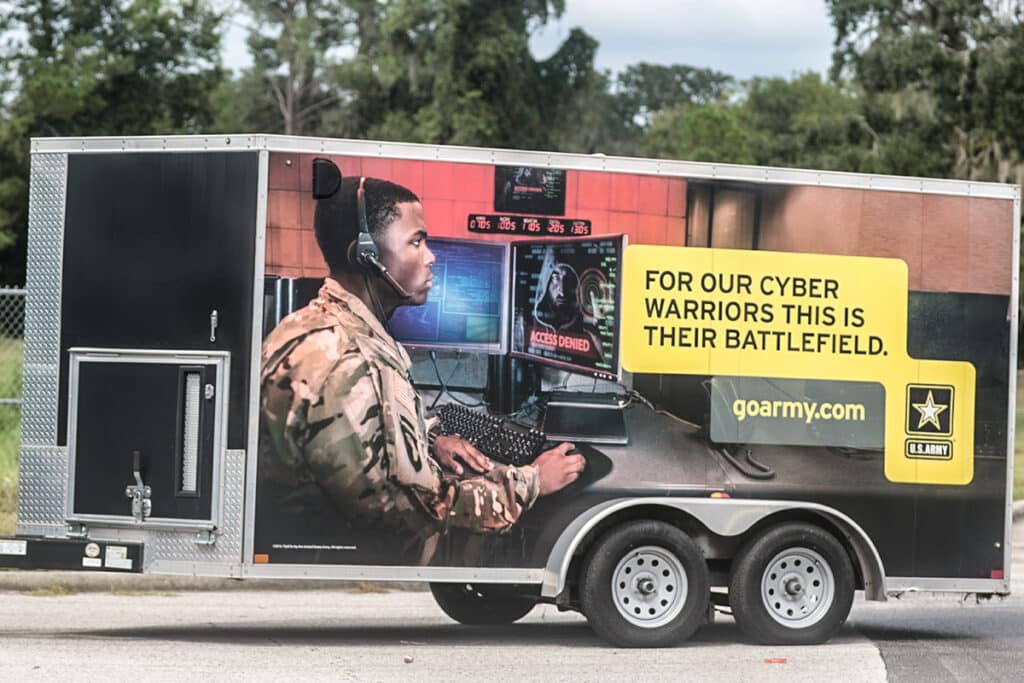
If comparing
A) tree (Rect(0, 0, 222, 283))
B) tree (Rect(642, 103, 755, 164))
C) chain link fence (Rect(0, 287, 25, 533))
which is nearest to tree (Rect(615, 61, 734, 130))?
tree (Rect(642, 103, 755, 164))

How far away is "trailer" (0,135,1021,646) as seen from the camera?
30.2 ft

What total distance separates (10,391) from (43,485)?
19.2 ft

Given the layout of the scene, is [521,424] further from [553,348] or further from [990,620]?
[990,620]

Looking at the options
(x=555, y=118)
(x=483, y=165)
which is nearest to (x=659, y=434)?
(x=483, y=165)

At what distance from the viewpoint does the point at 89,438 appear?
934cm

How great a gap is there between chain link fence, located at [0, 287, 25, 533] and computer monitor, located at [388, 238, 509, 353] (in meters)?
6.09

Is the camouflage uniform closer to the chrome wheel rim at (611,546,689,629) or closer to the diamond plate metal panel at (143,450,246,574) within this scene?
the diamond plate metal panel at (143,450,246,574)

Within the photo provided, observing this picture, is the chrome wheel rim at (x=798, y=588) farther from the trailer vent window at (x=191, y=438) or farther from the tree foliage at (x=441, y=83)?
the tree foliage at (x=441, y=83)

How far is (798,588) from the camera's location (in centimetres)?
997

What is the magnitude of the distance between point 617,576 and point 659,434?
96 cm

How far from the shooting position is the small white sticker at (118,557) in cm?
914

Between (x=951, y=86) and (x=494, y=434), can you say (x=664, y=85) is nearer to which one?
(x=951, y=86)

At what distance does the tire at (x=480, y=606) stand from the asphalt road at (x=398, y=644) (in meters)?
0.13

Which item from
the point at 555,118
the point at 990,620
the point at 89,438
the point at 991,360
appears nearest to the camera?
the point at 89,438
